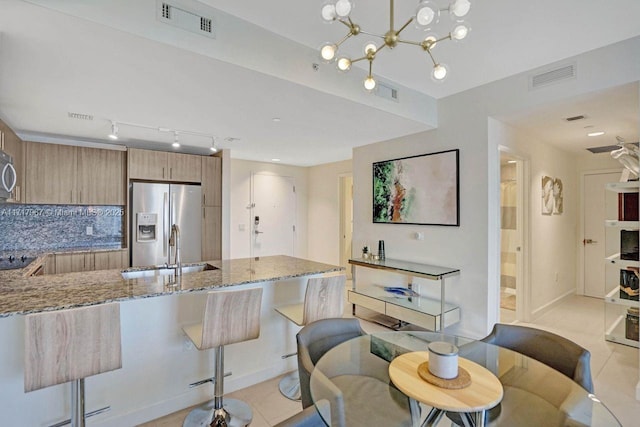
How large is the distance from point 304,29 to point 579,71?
2.30m

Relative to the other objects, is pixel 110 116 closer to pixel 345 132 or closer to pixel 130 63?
pixel 130 63

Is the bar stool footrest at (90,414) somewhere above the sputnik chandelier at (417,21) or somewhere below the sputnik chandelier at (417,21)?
below

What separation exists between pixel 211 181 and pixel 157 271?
8.18 ft

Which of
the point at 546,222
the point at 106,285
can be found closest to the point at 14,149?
the point at 106,285

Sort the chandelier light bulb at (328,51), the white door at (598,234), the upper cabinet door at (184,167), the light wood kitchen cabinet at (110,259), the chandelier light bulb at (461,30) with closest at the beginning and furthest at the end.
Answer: the chandelier light bulb at (461,30) → the chandelier light bulb at (328,51) → the light wood kitchen cabinet at (110,259) → the upper cabinet door at (184,167) → the white door at (598,234)

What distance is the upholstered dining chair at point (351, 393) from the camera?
125 cm

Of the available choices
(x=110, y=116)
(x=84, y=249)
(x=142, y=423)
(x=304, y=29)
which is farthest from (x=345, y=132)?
(x=84, y=249)

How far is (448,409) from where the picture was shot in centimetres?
112

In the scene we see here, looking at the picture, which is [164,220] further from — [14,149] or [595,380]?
[595,380]

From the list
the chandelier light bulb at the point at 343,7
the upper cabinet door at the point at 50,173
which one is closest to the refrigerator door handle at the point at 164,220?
the upper cabinet door at the point at 50,173

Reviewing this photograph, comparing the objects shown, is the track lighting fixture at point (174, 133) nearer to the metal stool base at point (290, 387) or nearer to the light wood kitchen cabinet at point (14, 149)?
the light wood kitchen cabinet at point (14, 149)

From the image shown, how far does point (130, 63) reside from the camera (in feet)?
6.68

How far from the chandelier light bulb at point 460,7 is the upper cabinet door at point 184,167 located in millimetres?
4197

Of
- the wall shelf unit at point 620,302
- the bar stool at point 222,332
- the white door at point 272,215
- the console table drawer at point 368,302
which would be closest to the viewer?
the bar stool at point 222,332
